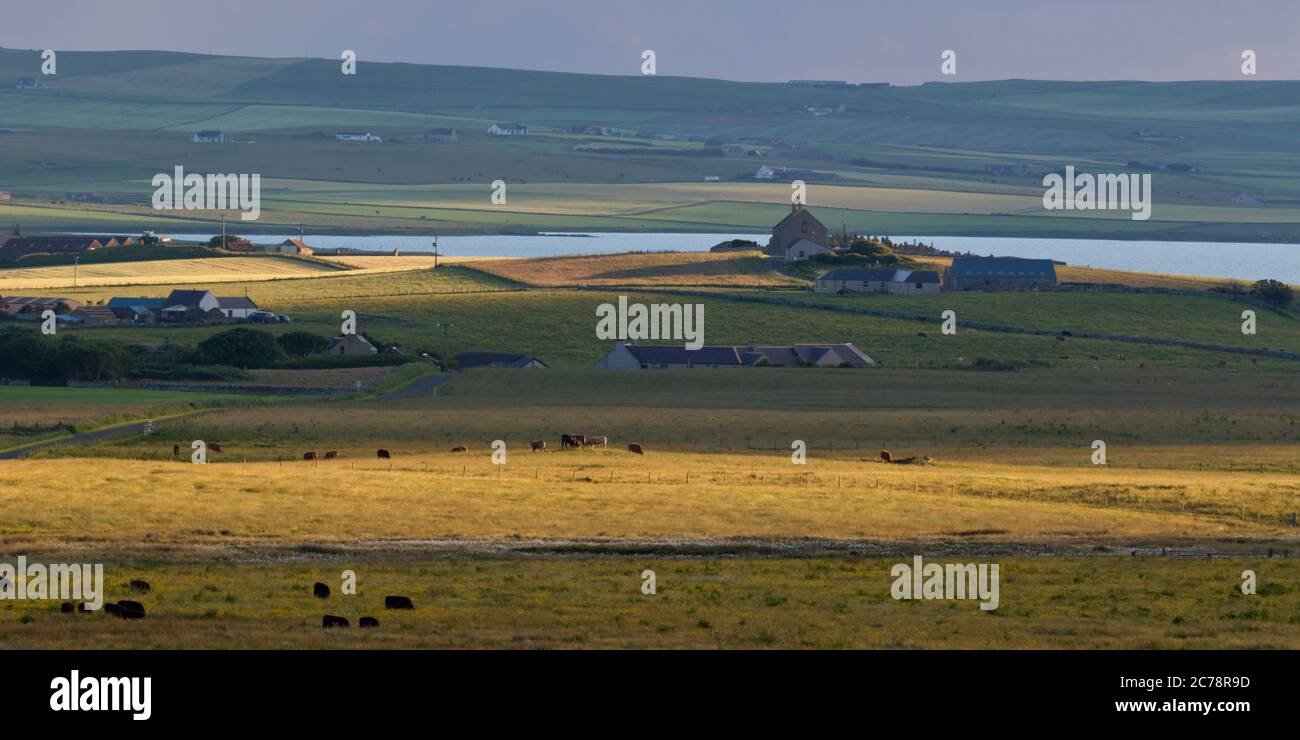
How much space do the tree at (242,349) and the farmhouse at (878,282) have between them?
4538 centimetres

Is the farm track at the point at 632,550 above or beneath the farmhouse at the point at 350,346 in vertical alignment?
beneath

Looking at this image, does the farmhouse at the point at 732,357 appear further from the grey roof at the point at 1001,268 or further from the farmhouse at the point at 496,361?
the grey roof at the point at 1001,268

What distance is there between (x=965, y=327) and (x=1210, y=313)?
775 inches

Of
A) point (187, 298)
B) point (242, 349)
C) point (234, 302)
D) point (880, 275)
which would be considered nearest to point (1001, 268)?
point (880, 275)

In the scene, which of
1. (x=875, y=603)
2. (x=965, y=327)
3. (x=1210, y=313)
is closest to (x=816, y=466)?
(x=875, y=603)

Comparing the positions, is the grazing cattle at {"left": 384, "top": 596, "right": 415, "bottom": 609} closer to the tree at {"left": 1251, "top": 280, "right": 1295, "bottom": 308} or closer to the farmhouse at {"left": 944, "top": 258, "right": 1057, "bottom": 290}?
the farmhouse at {"left": 944, "top": 258, "right": 1057, "bottom": 290}

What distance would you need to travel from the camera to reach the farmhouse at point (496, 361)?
299 ft

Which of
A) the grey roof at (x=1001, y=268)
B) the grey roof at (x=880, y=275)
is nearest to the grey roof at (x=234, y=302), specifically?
the grey roof at (x=880, y=275)

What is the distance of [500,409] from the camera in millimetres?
71625

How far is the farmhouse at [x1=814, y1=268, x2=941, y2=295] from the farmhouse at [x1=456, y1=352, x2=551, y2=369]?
3558 centimetres

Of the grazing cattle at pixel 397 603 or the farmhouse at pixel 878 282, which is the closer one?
the grazing cattle at pixel 397 603

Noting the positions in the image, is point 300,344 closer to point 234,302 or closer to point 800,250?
point 234,302
